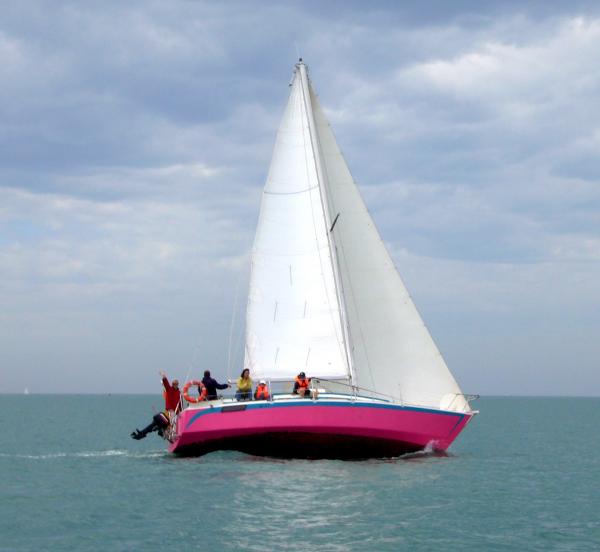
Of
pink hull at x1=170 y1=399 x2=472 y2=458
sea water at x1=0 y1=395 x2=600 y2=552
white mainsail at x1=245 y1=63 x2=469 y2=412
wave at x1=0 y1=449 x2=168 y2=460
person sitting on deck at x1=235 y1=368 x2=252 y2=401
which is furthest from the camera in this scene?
wave at x1=0 y1=449 x2=168 y2=460

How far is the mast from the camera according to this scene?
27.2m

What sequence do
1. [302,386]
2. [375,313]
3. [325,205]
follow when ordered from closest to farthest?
[302,386]
[325,205]
[375,313]

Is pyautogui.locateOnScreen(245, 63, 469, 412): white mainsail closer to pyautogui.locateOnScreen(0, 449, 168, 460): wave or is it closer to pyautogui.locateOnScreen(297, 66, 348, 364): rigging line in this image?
pyautogui.locateOnScreen(297, 66, 348, 364): rigging line

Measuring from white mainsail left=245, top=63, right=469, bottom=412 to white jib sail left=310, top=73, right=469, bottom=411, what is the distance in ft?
0.11

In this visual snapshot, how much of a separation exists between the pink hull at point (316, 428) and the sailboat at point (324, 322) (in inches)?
1.7

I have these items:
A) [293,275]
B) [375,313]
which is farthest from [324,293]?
[375,313]

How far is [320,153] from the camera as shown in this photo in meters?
29.6

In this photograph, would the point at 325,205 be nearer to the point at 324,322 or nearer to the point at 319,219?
the point at 319,219

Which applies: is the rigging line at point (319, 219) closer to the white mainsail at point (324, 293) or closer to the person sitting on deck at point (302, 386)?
the white mainsail at point (324, 293)

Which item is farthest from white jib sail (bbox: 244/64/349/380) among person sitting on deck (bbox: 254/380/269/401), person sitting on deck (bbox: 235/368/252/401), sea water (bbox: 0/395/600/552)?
sea water (bbox: 0/395/600/552)

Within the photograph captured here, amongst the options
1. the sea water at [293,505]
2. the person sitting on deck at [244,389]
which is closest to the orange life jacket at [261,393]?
the person sitting on deck at [244,389]

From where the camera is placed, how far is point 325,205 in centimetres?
2808

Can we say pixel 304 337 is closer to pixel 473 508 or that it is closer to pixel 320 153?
pixel 320 153

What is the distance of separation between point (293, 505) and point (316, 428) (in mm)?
4673
